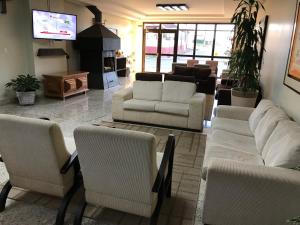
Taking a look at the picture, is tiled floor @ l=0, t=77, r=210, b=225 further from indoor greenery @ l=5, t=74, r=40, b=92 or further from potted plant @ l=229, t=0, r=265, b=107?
potted plant @ l=229, t=0, r=265, b=107

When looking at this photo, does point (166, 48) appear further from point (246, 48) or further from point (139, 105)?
point (139, 105)

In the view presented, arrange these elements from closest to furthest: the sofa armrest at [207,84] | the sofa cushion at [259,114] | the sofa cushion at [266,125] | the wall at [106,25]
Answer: the sofa cushion at [266,125]
the sofa cushion at [259,114]
the sofa armrest at [207,84]
the wall at [106,25]

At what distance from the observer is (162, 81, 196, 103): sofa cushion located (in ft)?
13.9

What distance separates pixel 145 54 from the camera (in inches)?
466

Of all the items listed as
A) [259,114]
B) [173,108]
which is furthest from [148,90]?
[259,114]

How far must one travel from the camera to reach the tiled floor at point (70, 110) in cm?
437

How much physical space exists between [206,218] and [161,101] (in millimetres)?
2765

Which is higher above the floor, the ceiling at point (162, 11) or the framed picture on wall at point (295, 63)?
the ceiling at point (162, 11)

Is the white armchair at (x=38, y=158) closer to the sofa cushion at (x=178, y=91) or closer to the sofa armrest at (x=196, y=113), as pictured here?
the sofa armrest at (x=196, y=113)

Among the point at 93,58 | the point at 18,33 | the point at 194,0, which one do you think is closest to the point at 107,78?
the point at 93,58

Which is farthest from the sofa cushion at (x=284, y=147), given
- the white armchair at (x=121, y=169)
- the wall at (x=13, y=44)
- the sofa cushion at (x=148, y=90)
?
the wall at (x=13, y=44)

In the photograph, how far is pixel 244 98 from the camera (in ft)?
13.1

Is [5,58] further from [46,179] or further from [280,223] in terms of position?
[280,223]

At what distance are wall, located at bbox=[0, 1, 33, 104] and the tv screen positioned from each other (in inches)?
9.6
